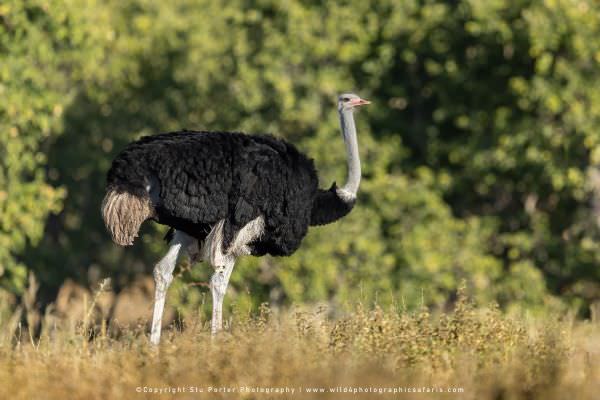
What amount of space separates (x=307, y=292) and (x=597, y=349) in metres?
7.41

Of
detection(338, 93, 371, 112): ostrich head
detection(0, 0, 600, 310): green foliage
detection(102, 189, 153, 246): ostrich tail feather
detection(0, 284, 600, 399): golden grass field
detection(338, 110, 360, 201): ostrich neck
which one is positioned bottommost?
detection(0, 284, 600, 399): golden grass field

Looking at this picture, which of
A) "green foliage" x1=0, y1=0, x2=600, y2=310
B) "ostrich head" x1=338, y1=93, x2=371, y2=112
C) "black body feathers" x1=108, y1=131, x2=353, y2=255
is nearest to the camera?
"black body feathers" x1=108, y1=131, x2=353, y2=255

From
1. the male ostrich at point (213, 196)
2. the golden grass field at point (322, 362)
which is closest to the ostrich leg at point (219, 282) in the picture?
the male ostrich at point (213, 196)

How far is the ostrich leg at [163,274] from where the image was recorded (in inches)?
359

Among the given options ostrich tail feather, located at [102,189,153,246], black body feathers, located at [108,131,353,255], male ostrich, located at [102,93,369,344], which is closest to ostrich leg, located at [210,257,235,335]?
male ostrich, located at [102,93,369,344]

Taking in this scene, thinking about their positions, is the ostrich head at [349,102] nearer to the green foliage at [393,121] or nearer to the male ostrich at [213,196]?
the male ostrich at [213,196]

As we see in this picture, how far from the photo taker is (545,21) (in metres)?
15.2

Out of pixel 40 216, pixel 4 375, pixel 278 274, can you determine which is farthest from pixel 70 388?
pixel 278 274

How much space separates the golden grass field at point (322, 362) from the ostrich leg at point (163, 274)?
0.99 m

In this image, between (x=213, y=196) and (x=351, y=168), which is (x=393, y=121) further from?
(x=213, y=196)

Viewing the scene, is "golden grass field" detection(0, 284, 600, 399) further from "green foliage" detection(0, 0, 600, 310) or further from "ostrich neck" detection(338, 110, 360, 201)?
"green foliage" detection(0, 0, 600, 310)

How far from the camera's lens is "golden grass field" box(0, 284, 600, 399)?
660cm

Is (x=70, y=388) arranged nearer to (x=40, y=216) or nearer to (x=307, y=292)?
(x=40, y=216)

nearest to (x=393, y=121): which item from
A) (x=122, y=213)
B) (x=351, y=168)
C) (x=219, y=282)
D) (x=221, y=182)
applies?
(x=351, y=168)
